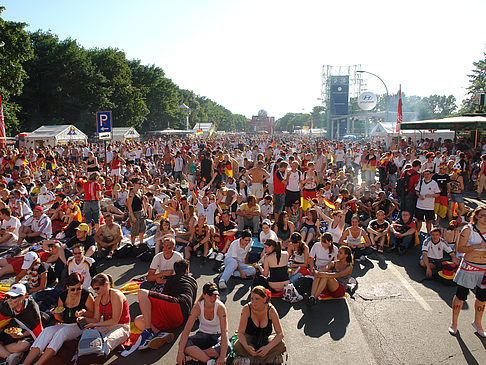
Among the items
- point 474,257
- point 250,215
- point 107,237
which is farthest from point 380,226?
point 107,237

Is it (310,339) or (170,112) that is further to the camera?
(170,112)

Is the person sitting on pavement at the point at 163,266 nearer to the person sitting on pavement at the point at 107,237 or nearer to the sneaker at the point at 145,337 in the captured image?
the sneaker at the point at 145,337

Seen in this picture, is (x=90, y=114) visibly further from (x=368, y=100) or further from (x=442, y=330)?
(x=442, y=330)

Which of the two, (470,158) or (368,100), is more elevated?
(368,100)

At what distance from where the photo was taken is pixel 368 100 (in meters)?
60.7

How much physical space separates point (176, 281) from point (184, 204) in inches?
169

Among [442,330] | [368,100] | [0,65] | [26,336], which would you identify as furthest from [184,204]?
[368,100]

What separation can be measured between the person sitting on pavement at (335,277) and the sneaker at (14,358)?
385 centimetres

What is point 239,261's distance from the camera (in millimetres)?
6945

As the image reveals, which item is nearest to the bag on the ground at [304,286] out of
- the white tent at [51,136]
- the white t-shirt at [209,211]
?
the white t-shirt at [209,211]

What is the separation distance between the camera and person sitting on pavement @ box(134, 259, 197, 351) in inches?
183

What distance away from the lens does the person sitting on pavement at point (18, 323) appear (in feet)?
14.1

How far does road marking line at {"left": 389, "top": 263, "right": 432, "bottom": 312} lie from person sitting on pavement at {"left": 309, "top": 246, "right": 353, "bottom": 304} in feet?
3.52

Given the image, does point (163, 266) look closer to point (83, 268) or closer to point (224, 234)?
point (83, 268)
